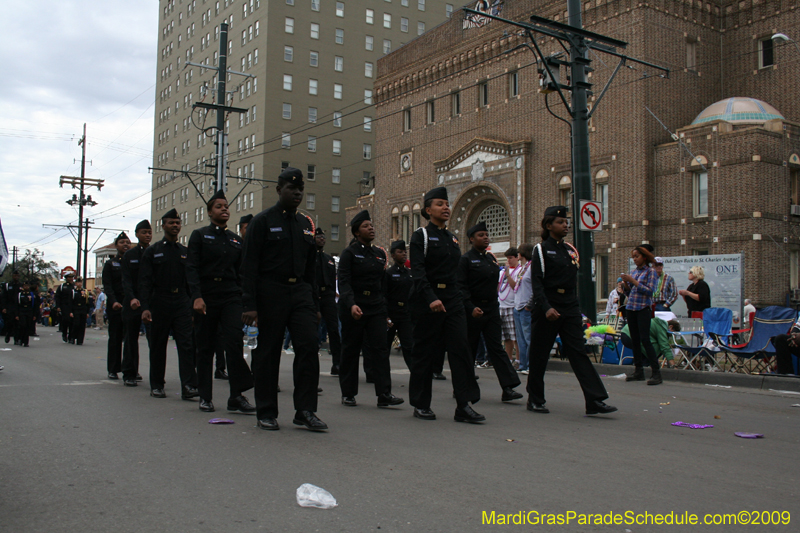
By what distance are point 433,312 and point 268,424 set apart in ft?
6.11

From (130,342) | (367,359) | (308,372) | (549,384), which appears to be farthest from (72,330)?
(308,372)

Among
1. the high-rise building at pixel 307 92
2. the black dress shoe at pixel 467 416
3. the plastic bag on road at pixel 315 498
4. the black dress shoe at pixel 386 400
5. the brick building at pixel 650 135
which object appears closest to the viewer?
the plastic bag on road at pixel 315 498

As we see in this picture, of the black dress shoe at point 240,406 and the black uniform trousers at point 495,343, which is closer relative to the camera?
the black dress shoe at point 240,406

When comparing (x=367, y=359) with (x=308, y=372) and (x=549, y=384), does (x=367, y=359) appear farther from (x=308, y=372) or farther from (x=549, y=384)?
(x=308, y=372)

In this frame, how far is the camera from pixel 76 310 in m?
20.7

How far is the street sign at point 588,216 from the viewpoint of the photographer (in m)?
14.6

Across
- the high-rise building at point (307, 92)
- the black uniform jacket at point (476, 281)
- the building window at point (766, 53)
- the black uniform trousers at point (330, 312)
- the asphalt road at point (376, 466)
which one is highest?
the high-rise building at point (307, 92)

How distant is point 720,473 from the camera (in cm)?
479

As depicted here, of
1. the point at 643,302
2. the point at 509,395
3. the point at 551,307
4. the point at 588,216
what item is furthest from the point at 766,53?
the point at 551,307

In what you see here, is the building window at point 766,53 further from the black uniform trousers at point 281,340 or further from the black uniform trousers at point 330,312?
the black uniform trousers at point 281,340

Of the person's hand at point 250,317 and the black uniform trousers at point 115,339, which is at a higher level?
the person's hand at point 250,317

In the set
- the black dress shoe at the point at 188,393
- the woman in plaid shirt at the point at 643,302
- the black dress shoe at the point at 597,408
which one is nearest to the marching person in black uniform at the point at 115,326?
the black dress shoe at the point at 188,393

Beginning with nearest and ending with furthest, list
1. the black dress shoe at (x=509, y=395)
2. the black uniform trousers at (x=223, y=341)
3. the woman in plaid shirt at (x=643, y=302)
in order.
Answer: the black uniform trousers at (x=223, y=341) < the black dress shoe at (x=509, y=395) < the woman in plaid shirt at (x=643, y=302)

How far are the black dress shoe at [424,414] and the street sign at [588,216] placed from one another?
872 cm
